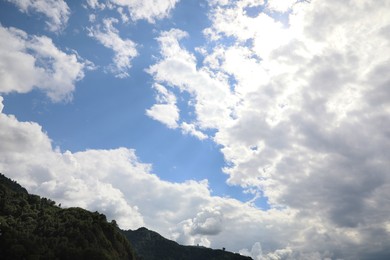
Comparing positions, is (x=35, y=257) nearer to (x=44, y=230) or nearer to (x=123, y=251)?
(x=44, y=230)

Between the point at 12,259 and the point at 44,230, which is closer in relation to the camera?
the point at 12,259

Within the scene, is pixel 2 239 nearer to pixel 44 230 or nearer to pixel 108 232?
pixel 44 230


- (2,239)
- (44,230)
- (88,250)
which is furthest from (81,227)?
(2,239)

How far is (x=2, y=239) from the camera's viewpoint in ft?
476

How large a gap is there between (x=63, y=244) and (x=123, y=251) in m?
47.4

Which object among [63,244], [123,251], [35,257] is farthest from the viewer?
[123,251]

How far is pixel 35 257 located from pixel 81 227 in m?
47.5

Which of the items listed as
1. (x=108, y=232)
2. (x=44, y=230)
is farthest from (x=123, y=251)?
(x=44, y=230)

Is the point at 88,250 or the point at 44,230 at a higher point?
the point at 44,230

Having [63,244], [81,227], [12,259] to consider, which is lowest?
[12,259]

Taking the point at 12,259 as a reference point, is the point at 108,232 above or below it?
above

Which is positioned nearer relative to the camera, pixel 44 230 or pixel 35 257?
pixel 35 257

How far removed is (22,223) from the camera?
200m

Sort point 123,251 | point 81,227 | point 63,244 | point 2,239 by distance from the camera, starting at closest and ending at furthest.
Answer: point 2,239, point 63,244, point 81,227, point 123,251
